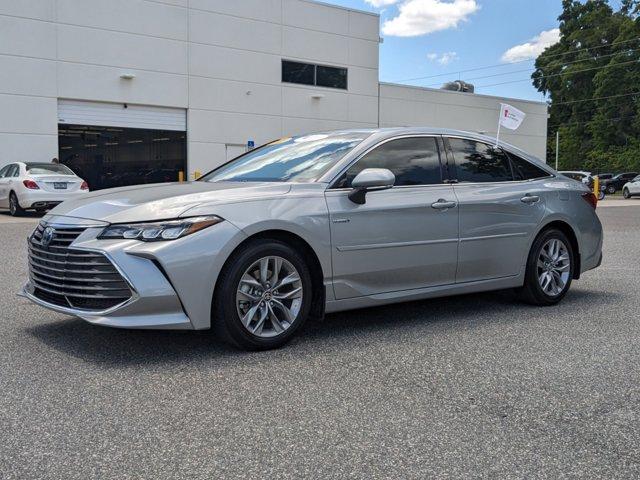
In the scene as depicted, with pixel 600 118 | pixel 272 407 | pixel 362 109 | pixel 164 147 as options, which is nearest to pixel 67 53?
pixel 164 147

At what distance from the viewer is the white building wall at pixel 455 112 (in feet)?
107

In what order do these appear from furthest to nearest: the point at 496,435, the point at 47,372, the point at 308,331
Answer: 1. the point at 308,331
2. the point at 47,372
3. the point at 496,435

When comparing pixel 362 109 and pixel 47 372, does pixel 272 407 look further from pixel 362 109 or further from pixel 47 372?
pixel 362 109

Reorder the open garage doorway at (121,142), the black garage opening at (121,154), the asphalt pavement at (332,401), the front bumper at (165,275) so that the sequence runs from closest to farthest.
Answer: the asphalt pavement at (332,401)
the front bumper at (165,275)
the open garage doorway at (121,142)
the black garage opening at (121,154)

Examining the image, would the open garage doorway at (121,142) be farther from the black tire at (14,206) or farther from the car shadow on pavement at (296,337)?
the car shadow on pavement at (296,337)

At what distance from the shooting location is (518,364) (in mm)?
4211

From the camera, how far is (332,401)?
11.5 feet

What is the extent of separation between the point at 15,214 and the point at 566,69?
64138mm

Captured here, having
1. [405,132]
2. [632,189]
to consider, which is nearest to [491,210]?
[405,132]

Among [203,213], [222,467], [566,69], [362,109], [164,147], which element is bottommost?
[222,467]

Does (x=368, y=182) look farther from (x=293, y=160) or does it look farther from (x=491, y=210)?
(x=491, y=210)

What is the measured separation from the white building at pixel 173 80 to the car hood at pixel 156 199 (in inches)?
798

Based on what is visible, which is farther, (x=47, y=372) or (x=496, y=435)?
(x=47, y=372)

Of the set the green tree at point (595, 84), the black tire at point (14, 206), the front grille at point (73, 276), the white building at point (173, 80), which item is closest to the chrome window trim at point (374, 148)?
the front grille at point (73, 276)
